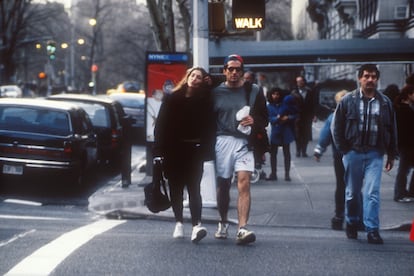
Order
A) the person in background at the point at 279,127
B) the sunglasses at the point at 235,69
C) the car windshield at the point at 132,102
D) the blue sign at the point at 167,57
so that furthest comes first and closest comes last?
1. the car windshield at the point at 132,102
2. the person in background at the point at 279,127
3. the blue sign at the point at 167,57
4. the sunglasses at the point at 235,69

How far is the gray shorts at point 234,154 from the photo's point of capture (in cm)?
987

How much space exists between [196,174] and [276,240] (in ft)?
3.46

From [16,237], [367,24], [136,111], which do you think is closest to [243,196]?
[16,237]

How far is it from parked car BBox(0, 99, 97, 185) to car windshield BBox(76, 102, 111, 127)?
450cm

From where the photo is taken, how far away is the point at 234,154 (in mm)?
9867

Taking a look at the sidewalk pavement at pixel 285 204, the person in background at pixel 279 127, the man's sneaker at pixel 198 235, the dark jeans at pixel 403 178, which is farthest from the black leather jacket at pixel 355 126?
the person in background at pixel 279 127

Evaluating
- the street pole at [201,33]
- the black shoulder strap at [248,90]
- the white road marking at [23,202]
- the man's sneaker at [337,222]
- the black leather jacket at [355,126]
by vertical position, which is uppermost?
the street pole at [201,33]

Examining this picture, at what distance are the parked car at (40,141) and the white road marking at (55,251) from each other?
14.3ft

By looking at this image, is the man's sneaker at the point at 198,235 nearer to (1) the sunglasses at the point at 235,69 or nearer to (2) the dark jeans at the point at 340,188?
(1) the sunglasses at the point at 235,69

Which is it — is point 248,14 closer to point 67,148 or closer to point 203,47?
point 203,47

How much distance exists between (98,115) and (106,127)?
1.68 feet

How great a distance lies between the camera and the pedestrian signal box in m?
12.8

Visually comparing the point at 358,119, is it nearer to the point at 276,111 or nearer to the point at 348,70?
the point at 276,111

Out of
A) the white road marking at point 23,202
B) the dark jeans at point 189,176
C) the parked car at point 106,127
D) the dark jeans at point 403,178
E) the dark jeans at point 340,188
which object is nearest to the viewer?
the dark jeans at point 189,176
